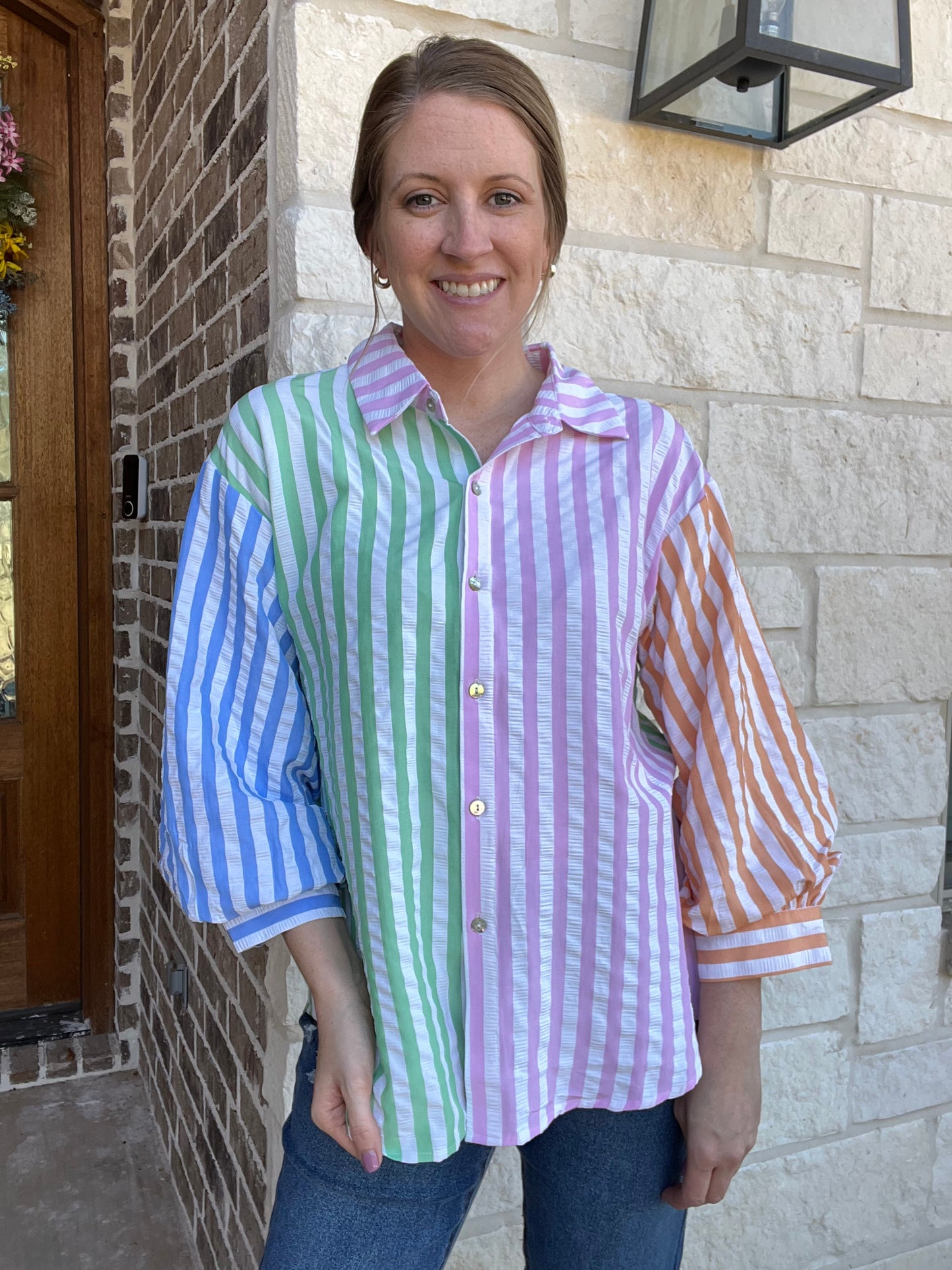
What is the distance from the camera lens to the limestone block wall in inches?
66.5

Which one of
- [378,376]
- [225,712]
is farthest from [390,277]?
[225,712]

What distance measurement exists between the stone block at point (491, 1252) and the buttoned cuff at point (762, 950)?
0.86 metres

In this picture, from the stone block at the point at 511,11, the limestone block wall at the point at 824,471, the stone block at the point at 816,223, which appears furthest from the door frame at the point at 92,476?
the stone block at the point at 816,223

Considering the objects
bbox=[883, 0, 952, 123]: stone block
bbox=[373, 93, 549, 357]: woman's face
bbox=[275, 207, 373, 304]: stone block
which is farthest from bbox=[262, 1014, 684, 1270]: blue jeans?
bbox=[883, 0, 952, 123]: stone block

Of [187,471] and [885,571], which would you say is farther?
[187,471]

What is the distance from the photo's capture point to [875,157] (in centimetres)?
188

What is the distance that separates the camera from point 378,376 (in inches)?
42.7

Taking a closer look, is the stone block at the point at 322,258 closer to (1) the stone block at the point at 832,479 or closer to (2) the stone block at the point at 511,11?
(2) the stone block at the point at 511,11

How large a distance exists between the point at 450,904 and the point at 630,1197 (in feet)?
1.24

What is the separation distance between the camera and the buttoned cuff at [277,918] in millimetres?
1019

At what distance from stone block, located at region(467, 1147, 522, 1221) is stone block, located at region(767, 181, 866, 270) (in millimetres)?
1567

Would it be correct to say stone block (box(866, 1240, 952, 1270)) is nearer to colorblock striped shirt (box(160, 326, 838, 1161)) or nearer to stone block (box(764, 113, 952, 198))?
colorblock striped shirt (box(160, 326, 838, 1161))

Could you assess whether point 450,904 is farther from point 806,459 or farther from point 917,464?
point 917,464

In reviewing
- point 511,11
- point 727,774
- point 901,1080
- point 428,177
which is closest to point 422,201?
point 428,177
